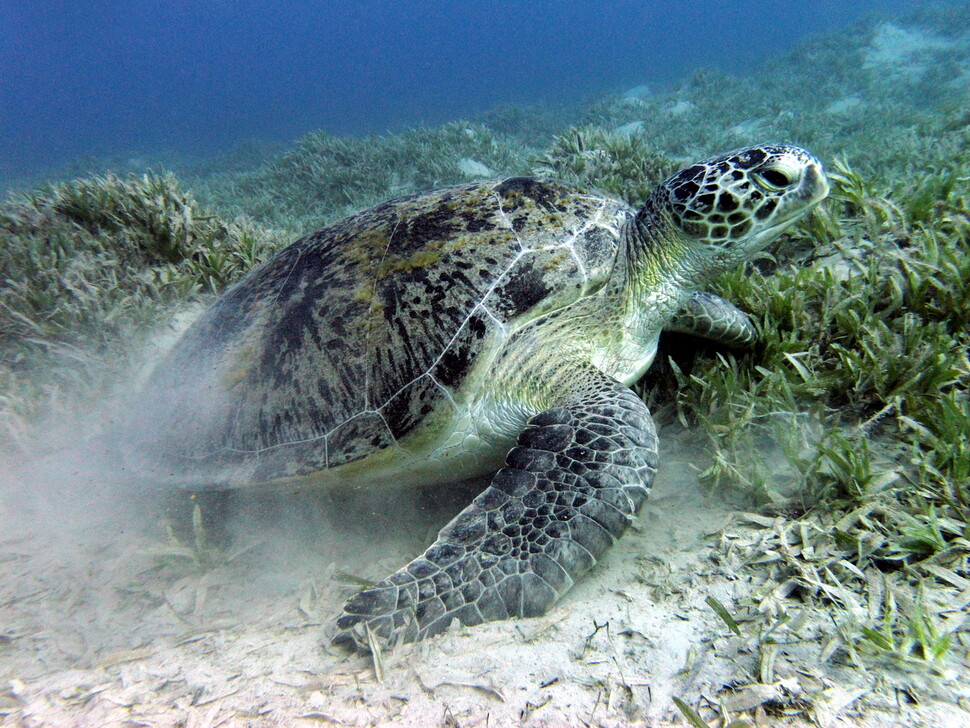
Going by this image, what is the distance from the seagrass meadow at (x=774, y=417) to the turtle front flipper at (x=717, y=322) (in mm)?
103

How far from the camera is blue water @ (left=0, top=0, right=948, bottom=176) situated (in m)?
33.3

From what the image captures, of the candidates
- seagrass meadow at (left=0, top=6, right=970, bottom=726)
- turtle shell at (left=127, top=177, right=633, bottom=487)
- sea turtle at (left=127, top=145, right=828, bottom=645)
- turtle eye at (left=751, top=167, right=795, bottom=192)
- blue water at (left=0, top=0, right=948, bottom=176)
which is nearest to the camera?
seagrass meadow at (left=0, top=6, right=970, bottom=726)

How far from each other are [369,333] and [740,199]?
1802 mm

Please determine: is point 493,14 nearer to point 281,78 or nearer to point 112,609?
point 281,78

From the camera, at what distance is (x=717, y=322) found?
229 centimetres

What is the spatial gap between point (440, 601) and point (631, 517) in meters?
0.68

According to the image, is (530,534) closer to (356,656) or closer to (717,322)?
(356,656)

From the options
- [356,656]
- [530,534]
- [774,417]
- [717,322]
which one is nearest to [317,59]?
[717,322]

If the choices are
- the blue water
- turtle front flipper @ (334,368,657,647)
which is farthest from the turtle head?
the blue water

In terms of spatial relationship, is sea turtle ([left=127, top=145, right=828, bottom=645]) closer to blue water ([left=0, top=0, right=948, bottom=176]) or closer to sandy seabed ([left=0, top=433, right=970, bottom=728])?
sandy seabed ([left=0, top=433, right=970, bottom=728])

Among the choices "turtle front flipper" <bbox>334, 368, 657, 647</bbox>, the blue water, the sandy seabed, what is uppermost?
the blue water

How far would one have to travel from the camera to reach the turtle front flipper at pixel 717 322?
2.30m

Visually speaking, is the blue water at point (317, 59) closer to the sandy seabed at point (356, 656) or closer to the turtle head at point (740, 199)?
the turtle head at point (740, 199)

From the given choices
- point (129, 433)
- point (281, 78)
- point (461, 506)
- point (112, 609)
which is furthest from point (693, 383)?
point (281, 78)
